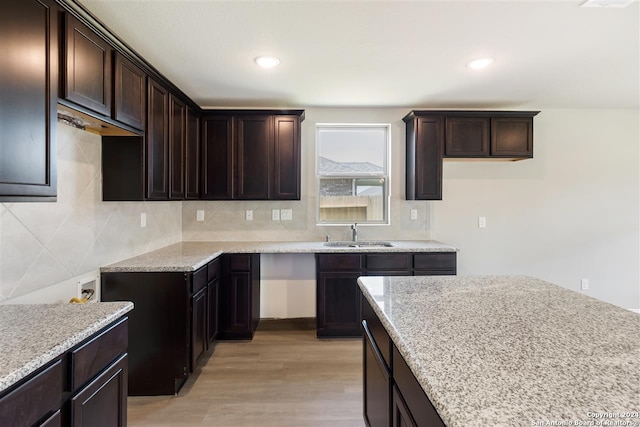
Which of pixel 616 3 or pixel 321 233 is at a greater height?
pixel 616 3

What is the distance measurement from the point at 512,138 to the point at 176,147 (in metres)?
3.37

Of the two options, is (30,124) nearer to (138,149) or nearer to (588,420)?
(138,149)

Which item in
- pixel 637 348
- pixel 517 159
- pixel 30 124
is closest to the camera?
pixel 637 348

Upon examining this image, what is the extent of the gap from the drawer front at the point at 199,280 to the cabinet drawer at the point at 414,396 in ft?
5.30

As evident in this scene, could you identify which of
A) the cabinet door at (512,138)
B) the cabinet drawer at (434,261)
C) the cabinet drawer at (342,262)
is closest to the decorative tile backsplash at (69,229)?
the cabinet drawer at (342,262)

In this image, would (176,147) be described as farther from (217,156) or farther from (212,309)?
(212,309)

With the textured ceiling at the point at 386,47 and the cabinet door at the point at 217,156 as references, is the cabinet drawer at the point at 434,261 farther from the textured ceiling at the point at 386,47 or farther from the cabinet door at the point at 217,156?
the cabinet door at the point at 217,156

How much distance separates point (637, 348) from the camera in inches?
35.9

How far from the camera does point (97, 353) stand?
122 cm

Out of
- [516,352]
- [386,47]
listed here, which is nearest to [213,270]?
[386,47]

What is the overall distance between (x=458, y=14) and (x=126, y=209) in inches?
108

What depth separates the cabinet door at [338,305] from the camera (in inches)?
118

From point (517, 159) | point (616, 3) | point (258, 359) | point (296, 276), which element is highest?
point (616, 3)

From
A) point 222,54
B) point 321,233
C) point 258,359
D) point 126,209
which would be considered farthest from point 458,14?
point 258,359
